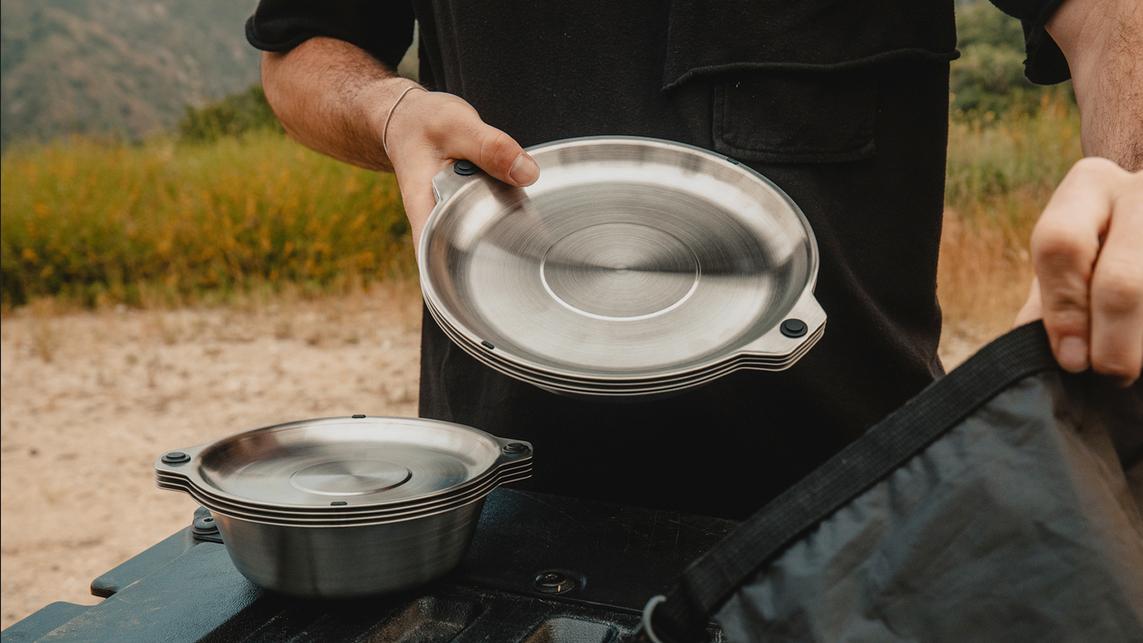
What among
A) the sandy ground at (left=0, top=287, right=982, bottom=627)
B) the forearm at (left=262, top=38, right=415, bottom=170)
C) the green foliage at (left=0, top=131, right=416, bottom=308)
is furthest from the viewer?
the green foliage at (left=0, top=131, right=416, bottom=308)

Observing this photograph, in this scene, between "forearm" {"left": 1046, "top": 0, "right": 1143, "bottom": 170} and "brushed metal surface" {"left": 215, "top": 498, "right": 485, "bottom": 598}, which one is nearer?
"brushed metal surface" {"left": 215, "top": 498, "right": 485, "bottom": 598}

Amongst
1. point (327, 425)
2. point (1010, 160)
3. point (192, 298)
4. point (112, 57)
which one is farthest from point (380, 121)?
point (112, 57)

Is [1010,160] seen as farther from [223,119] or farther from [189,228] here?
[223,119]

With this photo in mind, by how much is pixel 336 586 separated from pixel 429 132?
24.2 inches

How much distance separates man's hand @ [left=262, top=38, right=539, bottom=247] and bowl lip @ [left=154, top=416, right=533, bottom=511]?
0.24m

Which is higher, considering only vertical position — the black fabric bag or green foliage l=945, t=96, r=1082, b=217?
the black fabric bag

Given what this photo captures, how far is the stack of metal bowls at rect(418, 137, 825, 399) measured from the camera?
807 mm

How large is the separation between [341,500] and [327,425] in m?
0.26

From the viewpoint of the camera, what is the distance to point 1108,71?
103 cm

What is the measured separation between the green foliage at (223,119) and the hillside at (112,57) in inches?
208

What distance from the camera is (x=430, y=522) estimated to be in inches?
32.5

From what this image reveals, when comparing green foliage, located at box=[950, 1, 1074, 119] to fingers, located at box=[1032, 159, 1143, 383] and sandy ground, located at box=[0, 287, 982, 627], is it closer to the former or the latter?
sandy ground, located at box=[0, 287, 982, 627]

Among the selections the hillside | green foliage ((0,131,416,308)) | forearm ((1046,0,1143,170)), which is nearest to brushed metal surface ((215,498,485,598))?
forearm ((1046,0,1143,170))

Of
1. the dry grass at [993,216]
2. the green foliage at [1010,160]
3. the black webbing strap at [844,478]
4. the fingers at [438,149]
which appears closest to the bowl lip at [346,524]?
the black webbing strap at [844,478]
